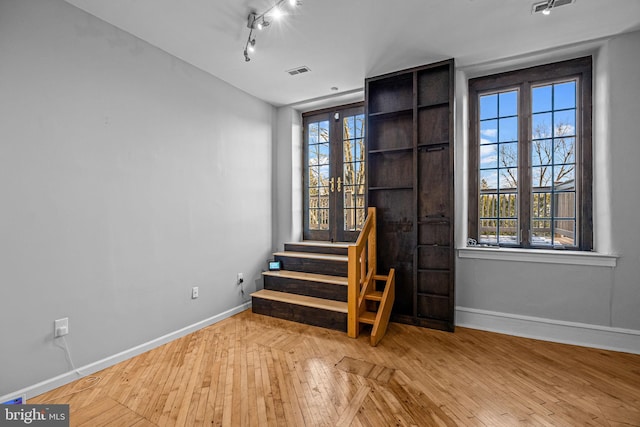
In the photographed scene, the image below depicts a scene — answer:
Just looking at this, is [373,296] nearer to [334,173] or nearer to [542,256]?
[542,256]

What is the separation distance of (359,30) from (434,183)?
5.84 feet

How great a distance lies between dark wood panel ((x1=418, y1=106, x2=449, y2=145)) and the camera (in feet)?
10.8

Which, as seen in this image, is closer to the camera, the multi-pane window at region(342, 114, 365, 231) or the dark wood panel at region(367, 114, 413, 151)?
the dark wood panel at region(367, 114, 413, 151)

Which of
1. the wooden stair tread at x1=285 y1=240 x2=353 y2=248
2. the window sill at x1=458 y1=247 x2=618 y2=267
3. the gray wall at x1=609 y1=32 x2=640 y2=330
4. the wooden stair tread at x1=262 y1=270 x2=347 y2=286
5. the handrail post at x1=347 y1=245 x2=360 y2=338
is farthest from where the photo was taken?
the wooden stair tread at x1=285 y1=240 x2=353 y2=248

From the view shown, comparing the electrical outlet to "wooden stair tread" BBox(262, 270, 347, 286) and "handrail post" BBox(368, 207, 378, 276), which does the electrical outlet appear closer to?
"wooden stair tread" BBox(262, 270, 347, 286)

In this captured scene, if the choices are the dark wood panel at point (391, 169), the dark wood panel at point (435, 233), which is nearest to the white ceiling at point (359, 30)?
the dark wood panel at point (391, 169)

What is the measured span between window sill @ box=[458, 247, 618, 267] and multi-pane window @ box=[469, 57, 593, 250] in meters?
0.25

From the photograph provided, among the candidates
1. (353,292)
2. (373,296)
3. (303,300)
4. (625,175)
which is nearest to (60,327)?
(303,300)

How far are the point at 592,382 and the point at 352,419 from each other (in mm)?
1890

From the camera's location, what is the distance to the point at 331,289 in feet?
11.6

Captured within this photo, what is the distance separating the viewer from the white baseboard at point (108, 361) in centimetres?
204

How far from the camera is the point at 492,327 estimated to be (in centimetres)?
316

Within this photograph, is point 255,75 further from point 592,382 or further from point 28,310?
point 592,382
